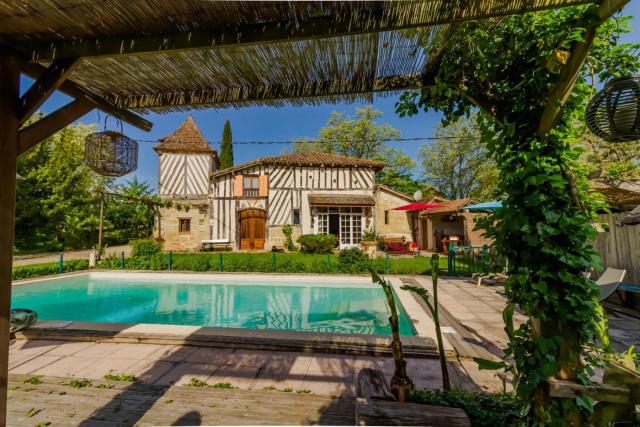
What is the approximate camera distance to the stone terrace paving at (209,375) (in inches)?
98.8

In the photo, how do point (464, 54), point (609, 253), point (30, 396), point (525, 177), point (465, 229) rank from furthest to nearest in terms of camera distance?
point (465, 229) < point (609, 253) < point (30, 396) < point (464, 54) < point (525, 177)

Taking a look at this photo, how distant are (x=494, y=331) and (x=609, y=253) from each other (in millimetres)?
4462

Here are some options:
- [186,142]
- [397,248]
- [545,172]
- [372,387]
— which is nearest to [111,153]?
[372,387]

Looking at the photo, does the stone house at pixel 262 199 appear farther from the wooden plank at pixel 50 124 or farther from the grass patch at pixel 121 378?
the wooden plank at pixel 50 124

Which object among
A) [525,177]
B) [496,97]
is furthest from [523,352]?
[496,97]

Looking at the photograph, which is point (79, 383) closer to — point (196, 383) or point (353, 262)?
point (196, 383)

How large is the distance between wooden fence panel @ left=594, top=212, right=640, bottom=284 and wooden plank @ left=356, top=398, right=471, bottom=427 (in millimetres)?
6269

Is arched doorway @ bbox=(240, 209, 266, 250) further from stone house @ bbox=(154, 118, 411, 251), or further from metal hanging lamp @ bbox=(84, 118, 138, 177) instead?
metal hanging lamp @ bbox=(84, 118, 138, 177)

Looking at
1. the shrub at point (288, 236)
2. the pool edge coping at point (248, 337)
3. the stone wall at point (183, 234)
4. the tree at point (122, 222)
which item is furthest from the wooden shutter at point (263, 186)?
the pool edge coping at point (248, 337)

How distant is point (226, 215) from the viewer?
17.5 m

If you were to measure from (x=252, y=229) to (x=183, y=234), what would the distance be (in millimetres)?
4321

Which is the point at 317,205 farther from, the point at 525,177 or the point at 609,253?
the point at 525,177

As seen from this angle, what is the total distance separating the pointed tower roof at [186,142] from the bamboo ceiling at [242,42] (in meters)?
17.4

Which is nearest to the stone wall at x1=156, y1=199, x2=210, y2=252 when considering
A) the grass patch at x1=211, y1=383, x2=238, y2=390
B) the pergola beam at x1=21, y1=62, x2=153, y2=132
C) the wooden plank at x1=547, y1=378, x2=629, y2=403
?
the grass patch at x1=211, y1=383, x2=238, y2=390
